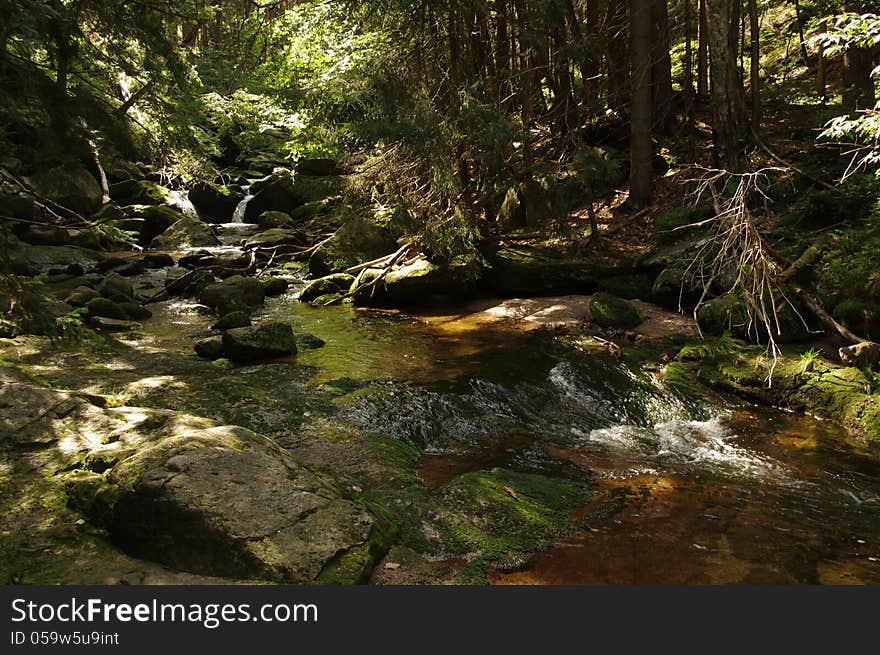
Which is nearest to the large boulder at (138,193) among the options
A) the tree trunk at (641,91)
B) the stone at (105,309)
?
the stone at (105,309)

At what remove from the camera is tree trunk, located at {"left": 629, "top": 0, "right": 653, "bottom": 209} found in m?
14.2

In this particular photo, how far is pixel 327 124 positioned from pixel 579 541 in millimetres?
10583

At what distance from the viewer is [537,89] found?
17.4 metres

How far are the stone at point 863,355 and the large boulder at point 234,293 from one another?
37.2ft

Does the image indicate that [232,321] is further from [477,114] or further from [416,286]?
[477,114]

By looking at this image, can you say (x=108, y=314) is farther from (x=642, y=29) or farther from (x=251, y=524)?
(x=642, y=29)

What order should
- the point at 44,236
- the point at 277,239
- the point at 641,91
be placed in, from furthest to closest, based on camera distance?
the point at 277,239
the point at 44,236
the point at 641,91

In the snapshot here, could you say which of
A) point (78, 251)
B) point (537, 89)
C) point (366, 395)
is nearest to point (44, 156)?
point (366, 395)

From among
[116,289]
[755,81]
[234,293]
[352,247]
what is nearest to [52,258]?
[116,289]

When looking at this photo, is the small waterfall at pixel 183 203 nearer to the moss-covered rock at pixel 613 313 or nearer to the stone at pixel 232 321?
the stone at pixel 232 321

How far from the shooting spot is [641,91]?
14.4 meters

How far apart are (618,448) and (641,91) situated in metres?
10.8

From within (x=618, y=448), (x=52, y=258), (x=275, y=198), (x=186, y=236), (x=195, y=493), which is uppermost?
(x=275, y=198)

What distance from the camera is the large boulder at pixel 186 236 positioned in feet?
67.1
